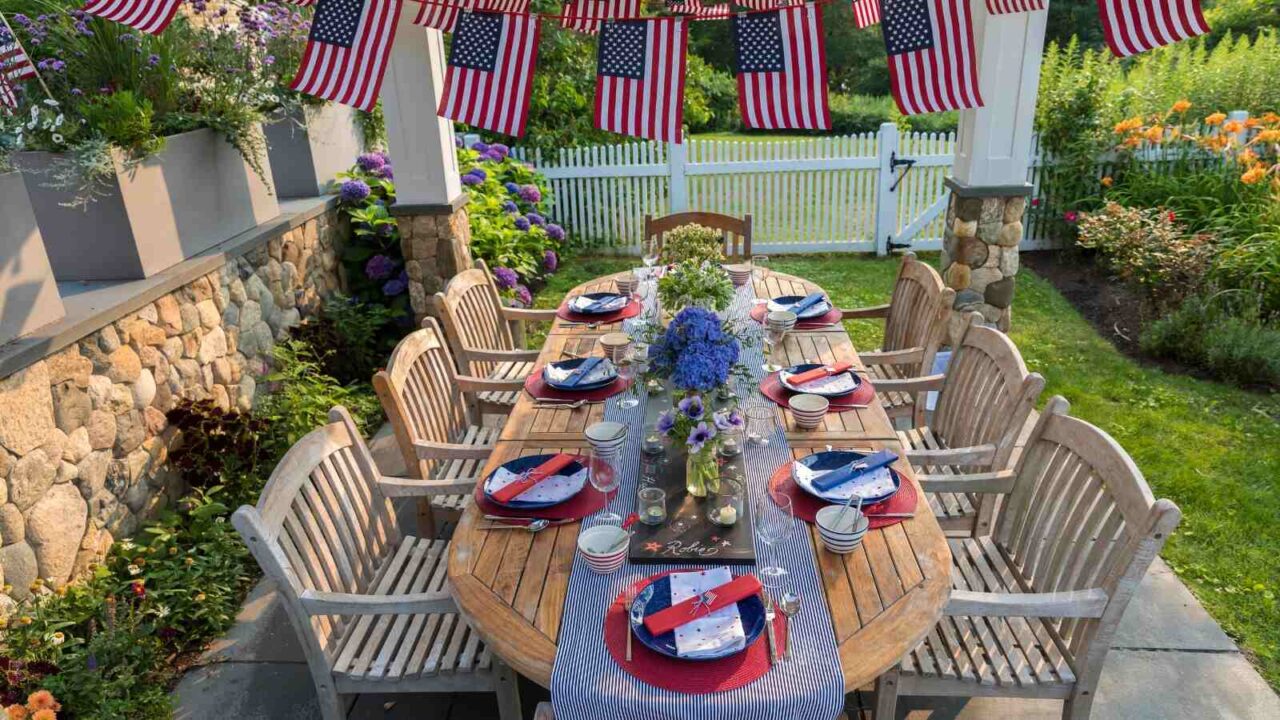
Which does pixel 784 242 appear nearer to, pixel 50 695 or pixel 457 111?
pixel 457 111

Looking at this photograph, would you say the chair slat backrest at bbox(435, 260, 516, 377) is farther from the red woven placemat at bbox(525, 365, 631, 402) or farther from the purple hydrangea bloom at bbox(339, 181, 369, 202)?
the purple hydrangea bloom at bbox(339, 181, 369, 202)

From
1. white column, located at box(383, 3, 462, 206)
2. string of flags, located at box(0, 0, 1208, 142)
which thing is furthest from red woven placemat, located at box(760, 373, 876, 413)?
white column, located at box(383, 3, 462, 206)

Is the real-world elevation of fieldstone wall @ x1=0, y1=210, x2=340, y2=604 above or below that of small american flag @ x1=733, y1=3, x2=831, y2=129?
below

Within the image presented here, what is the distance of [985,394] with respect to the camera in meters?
2.92

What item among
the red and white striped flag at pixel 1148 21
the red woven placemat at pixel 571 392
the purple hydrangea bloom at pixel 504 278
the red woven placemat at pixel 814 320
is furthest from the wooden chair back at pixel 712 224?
the red and white striped flag at pixel 1148 21

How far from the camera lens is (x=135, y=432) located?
322cm

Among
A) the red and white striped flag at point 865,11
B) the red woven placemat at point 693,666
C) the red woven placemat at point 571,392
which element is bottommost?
the red woven placemat at point 693,666

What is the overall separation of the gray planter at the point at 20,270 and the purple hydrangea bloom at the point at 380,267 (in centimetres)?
240

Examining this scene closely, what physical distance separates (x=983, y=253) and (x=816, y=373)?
95.8 inches

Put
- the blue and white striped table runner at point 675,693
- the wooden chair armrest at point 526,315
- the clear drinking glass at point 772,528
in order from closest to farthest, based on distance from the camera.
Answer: the blue and white striped table runner at point 675,693 < the clear drinking glass at point 772,528 < the wooden chair armrest at point 526,315

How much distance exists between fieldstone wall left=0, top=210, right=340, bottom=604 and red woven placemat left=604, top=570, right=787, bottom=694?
2.15 meters

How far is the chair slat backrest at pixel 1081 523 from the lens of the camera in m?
1.87

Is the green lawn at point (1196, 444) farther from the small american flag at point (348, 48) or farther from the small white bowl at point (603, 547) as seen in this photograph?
the small american flag at point (348, 48)

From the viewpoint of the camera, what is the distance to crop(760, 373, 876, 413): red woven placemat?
2771 mm
